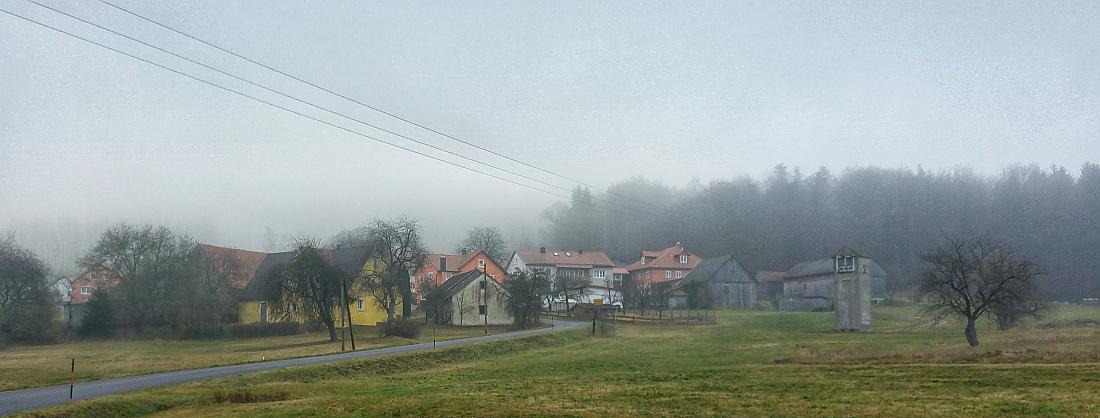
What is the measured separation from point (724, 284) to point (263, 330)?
200 feet

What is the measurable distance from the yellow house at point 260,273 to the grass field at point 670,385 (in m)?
29.5

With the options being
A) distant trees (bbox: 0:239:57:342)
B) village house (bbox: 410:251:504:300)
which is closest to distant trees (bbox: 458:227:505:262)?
village house (bbox: 410:251:504:300)

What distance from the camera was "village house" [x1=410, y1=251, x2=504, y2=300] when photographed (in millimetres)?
98375

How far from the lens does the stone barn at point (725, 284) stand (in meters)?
103

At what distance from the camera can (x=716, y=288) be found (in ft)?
345

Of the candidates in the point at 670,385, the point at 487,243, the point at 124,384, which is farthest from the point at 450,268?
the point at 670,385

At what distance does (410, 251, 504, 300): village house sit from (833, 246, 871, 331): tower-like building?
120 feet

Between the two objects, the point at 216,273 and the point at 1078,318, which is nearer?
the point at 1078,318

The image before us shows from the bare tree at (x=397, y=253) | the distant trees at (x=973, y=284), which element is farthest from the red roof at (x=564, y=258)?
the distant trees at (x=973, y=284)

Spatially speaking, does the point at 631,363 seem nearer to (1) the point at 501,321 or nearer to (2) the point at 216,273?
(1) the point at 501,321

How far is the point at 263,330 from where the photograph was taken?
6297cm

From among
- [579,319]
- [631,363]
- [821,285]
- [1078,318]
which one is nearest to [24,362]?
[631,363]

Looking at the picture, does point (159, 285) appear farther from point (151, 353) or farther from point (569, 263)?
point (569, 263)

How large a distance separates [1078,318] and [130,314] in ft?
242
